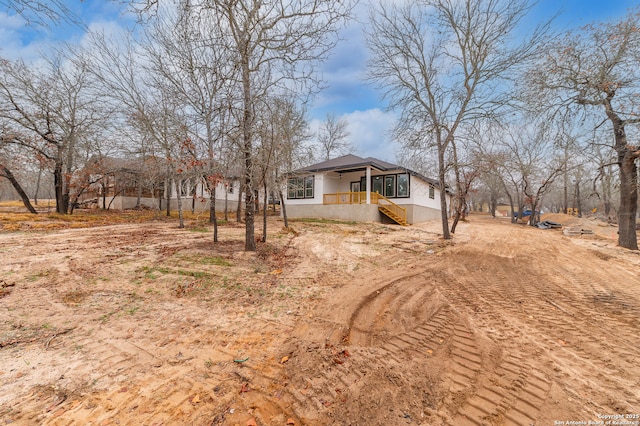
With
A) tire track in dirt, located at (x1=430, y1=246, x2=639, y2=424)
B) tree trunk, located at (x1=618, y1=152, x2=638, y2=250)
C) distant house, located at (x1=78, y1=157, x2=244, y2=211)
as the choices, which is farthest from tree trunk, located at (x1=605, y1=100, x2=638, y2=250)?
distant house, located at (x1=78, y1=157, x2=244, y2=211)

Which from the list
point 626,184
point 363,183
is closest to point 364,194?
point 363,183

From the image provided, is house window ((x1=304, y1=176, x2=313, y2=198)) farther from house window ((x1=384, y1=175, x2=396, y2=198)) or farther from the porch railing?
house window ((x1=384, y1=175, x2=396, y2=198))

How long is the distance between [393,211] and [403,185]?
2508mm

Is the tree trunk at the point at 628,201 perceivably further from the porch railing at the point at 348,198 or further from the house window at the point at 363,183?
the house window at the point at 363,183

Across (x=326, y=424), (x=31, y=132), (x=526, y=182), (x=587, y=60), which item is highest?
(x=587, y=60)

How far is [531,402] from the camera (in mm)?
2271

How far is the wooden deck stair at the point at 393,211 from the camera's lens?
17641 mm

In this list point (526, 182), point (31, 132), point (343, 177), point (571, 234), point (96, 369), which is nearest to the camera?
point (96, 369)

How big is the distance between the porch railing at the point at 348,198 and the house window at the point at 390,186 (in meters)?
2.00

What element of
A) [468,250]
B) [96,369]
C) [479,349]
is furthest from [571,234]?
[96,369]

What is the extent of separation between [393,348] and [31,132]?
2197 centimetres

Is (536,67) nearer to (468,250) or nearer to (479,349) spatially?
(468,250)

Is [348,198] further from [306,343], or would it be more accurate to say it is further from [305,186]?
[306,343]

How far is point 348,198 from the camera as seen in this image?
1986cm
